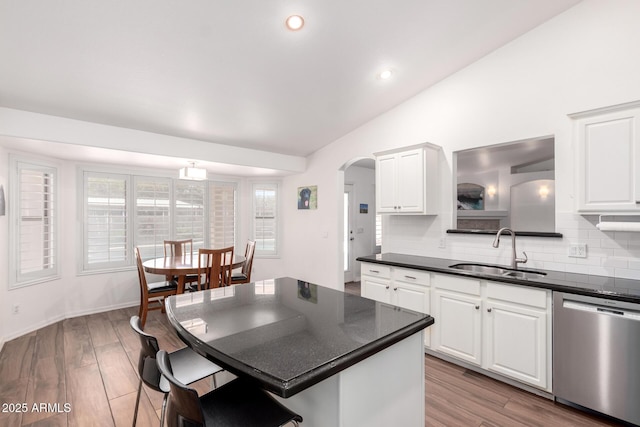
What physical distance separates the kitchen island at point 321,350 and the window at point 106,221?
3378 millimetres

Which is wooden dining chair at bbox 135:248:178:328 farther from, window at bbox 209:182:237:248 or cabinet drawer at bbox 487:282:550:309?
cabinet drawer at bbox 487:282:550:309

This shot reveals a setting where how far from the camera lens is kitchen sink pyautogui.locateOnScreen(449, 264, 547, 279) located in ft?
8.76

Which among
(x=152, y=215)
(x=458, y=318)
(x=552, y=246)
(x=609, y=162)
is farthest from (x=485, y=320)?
(x=152, y=215)

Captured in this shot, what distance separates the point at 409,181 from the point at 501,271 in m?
1.24

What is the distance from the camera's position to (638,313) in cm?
189

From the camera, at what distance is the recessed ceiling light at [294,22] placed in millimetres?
2373

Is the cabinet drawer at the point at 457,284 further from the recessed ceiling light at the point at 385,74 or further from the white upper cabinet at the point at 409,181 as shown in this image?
the recessed ceiling light at the point at 385,74

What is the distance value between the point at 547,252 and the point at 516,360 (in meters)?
1.01

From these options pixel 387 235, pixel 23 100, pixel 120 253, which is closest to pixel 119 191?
pixel 120 253

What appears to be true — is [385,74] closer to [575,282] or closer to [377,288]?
[377,288]

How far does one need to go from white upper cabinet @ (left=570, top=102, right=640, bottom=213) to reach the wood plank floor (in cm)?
149

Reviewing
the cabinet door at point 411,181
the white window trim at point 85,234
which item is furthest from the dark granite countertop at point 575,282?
the white window trim at point 85,234

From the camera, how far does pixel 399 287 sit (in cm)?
313

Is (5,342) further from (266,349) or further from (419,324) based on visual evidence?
(419,324)
